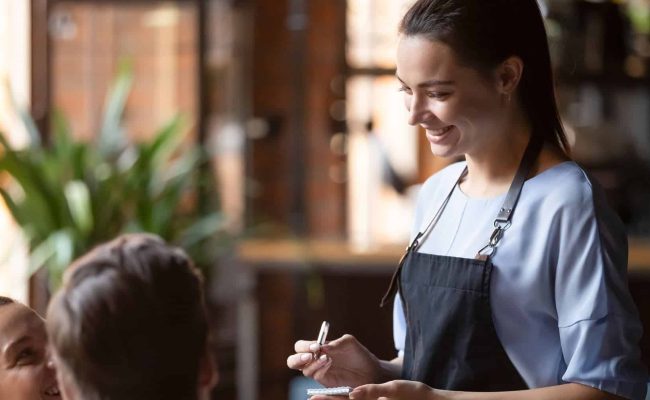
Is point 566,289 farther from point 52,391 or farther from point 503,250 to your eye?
point 52,391

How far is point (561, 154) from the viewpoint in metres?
1.53

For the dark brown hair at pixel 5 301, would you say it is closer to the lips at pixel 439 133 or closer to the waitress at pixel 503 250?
the waitress at pixel 503 250

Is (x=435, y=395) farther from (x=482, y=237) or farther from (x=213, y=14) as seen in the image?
(x=213, y=14)

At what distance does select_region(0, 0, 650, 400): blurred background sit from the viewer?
4062 mm

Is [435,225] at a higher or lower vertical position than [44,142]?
higher

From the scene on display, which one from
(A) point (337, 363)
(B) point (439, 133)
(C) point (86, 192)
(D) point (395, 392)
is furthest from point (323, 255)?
(D) point (395, 392)

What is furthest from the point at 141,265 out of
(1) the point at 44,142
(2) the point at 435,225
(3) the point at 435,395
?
(1) the point at 44,142

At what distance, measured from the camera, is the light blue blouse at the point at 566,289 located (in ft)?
4.57

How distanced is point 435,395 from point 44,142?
3.59 m

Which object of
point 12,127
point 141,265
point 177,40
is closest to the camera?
point 141,265

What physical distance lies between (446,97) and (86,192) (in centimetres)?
265

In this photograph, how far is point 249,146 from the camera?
5.38 meters

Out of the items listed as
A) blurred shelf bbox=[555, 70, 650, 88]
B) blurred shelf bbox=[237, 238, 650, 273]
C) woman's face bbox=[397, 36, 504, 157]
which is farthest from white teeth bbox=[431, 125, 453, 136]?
blurred shelf bbox=[555, 70, 650, 88]

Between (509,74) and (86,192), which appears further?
(86,192)
